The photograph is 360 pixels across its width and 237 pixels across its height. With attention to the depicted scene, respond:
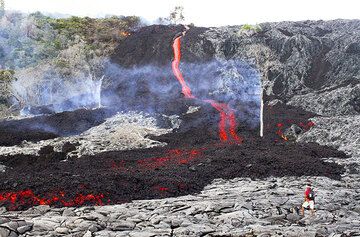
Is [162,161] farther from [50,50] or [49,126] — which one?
[50,50]

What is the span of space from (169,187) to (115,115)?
30728mm

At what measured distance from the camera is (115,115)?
52.8 meters

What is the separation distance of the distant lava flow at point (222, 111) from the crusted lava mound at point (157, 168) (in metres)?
1.05

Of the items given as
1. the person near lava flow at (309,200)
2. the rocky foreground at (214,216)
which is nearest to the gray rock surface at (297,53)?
the rocky foreground at (214,216)

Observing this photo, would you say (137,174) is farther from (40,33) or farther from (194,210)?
(40,33)

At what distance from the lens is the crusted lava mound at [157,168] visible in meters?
21.4

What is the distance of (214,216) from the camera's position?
18500 mm

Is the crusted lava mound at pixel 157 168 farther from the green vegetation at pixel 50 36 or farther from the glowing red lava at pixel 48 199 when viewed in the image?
the green vegetation at pixel 50 36

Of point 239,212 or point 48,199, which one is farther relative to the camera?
point 48,199

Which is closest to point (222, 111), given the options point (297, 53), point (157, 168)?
point (297, 53)

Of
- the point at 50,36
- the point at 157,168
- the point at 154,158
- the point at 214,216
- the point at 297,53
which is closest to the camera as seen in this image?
the point at 214,216

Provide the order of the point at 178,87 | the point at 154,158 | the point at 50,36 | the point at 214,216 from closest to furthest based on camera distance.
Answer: the point at 214,216, the point at 154,158, the point at 178,87, the point at 50,36

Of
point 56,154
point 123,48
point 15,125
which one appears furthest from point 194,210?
point 123,48

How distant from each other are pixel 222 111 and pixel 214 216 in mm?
34283
